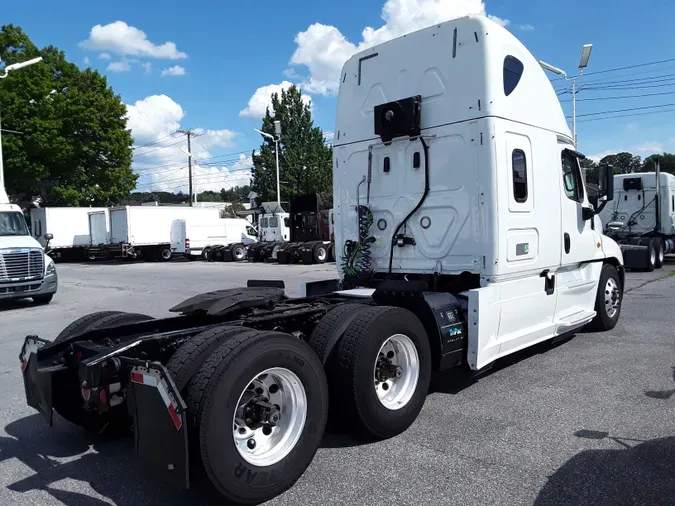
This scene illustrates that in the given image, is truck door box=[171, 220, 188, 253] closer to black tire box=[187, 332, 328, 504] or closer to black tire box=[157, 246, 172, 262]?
black tire box=[157, 246, 172, 262]

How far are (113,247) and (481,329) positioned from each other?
1221 inches

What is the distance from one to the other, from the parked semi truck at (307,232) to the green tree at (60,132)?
53.0 ft

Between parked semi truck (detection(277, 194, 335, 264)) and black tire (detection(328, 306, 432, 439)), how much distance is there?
21815 millimetres

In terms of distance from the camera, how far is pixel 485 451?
4.08 m

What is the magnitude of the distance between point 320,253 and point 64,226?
698 inches

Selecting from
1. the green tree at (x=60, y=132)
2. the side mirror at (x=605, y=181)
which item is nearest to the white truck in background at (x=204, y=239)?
Answer: the green tree at (x=60, y=132)

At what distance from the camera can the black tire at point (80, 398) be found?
402cm

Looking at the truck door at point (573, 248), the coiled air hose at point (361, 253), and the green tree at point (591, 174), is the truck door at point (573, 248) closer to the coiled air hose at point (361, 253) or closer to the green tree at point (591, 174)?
the green tree at point (591, 174)

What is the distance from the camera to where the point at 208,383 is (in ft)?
10.4

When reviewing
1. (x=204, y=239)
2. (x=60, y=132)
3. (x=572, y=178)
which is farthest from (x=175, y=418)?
(x=60, y=132)

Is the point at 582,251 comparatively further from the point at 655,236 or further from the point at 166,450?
the point at 655,236

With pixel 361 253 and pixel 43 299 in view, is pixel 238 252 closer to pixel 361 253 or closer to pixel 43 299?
pixel 43 299

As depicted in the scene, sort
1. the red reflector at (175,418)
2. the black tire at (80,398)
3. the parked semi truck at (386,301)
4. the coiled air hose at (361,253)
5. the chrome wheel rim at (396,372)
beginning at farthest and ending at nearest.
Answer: the coiled air hose at (361,253), the chrome wheel rim at (396,372), the black tire at (80,398), the parked semi truck at (386,301), the red reflector at (175,418)

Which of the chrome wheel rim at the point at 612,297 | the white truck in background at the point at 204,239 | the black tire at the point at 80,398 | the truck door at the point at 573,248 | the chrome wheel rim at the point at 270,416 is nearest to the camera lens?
the chrome wheel rim at the point at 270,416
